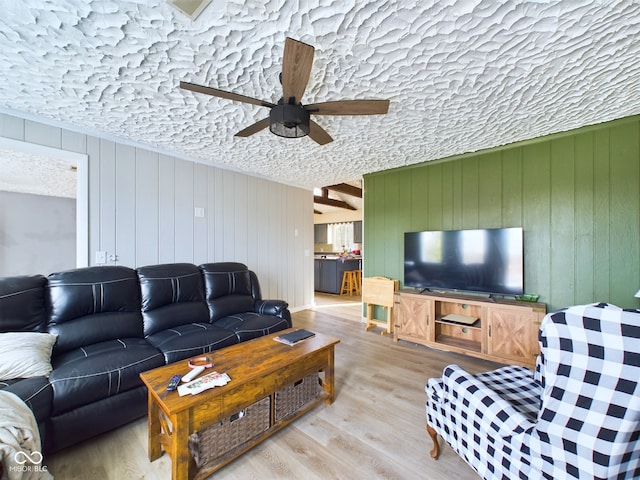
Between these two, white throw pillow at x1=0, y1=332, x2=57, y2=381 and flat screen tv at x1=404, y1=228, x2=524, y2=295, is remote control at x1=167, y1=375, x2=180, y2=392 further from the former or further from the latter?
flat screen tv at x1=404, y1=228, x2=524, y2=295

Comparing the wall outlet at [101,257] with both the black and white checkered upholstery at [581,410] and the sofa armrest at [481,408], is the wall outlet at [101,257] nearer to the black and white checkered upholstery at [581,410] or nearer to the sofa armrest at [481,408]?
the sofa armrest at [481,408]

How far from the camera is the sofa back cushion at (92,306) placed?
6.79ft

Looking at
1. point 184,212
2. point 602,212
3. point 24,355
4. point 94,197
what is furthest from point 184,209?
point 602,212

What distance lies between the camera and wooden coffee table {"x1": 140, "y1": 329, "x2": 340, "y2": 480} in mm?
1306

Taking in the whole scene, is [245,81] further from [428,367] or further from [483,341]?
[483,341]

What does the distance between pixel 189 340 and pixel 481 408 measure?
2106 millimetres

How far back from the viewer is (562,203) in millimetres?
2877

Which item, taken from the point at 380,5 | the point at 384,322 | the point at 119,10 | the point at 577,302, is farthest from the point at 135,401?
the point at 577,302

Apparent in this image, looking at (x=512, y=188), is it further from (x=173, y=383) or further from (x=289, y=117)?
(x=173, y=383)

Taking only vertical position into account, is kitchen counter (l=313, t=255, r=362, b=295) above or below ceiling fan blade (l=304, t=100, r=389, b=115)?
below

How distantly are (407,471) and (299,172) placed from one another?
381 centimetres

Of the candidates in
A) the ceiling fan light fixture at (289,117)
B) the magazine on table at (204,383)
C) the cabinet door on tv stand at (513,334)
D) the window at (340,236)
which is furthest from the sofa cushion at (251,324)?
the window at (340,236)

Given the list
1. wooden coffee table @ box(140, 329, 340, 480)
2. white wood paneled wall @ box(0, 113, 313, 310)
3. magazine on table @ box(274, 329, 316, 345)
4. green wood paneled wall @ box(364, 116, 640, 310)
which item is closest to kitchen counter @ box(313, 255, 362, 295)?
white wood paneled wall @ box(0, 113, 313, 310)

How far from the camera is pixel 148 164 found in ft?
10.9
